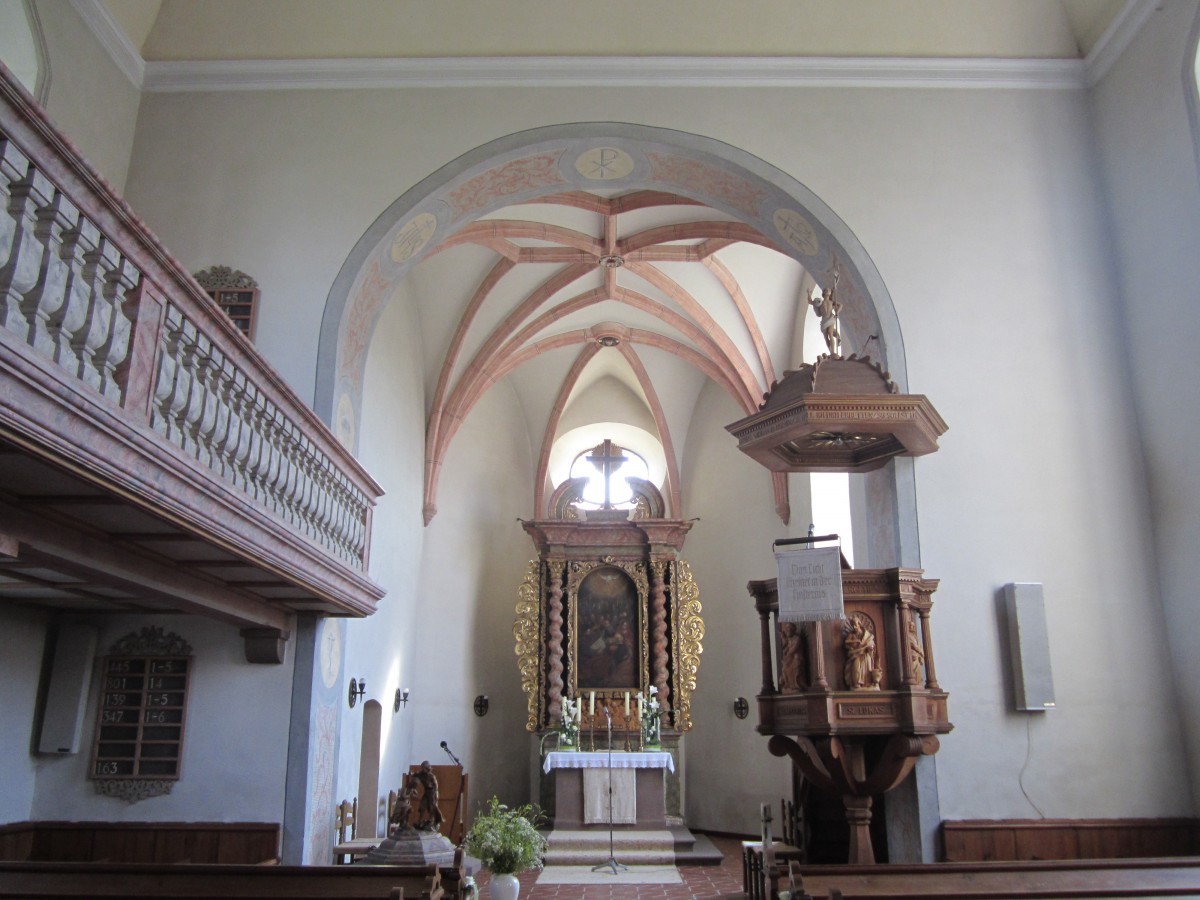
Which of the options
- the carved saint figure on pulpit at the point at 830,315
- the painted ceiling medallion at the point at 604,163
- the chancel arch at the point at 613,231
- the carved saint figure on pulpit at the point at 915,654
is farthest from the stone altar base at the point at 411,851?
the painted ceiling medallion at the point at 604,163

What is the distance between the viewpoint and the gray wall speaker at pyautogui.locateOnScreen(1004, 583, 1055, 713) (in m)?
7.77

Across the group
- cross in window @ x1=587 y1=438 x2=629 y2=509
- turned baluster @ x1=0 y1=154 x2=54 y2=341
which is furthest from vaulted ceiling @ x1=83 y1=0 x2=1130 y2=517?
turned baluster @ x1=0 y1=154 x2=54 y2=341

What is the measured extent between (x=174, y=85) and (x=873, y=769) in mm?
8523

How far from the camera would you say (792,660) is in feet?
23.7

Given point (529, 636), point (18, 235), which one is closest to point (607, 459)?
point (529, 636)

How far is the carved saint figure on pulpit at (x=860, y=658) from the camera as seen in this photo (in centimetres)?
700

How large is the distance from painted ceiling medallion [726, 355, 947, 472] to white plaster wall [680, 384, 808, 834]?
20.6 feet

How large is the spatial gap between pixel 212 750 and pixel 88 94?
220 inches

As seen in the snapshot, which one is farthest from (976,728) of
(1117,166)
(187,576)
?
(187,576)

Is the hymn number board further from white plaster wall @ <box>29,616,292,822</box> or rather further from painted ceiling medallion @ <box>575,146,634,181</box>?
painted ceiling medallion @ <box>575,146,634,181</box>

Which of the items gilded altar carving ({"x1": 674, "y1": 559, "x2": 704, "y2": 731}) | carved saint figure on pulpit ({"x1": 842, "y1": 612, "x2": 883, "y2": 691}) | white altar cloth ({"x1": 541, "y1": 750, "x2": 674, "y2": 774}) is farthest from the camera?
gilded altar carving ({"x1": 674, "y1": 559, "x2": 704, "y2": 731})

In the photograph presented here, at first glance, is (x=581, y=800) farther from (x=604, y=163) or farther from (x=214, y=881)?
(x=214, y=881)

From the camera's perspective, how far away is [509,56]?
378 inches

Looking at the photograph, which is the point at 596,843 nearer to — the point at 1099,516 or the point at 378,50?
the point at 1099,516
